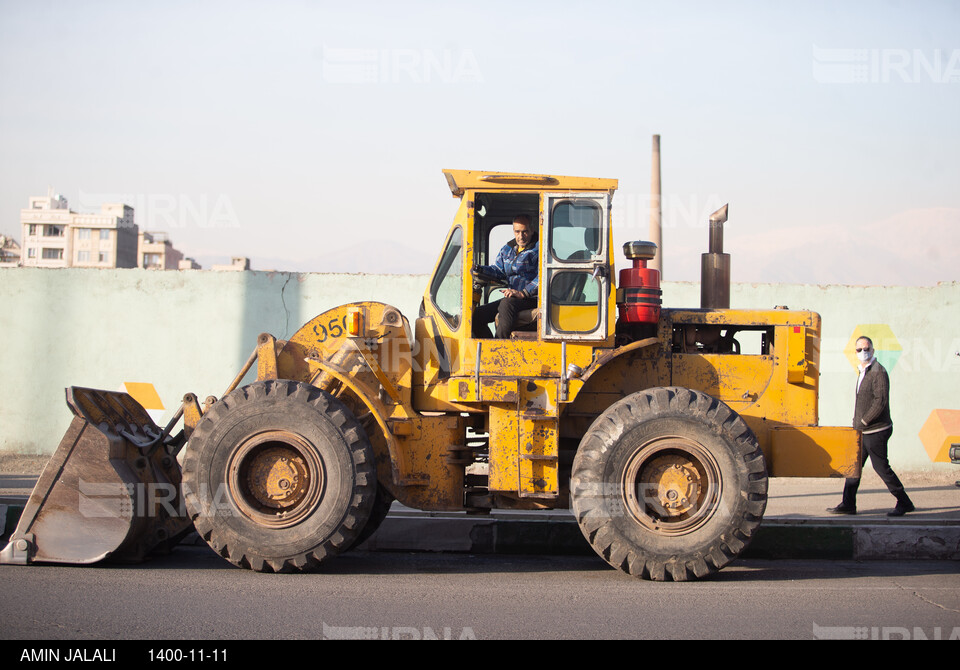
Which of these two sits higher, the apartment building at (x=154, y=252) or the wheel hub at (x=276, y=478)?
the apartment building at (x=154, y=252)

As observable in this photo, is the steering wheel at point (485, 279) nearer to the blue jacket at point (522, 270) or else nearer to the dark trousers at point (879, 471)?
the blue jacket at point (522, 270)

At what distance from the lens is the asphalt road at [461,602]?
15.4 feet

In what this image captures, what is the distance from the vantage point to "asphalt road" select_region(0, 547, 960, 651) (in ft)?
15.4

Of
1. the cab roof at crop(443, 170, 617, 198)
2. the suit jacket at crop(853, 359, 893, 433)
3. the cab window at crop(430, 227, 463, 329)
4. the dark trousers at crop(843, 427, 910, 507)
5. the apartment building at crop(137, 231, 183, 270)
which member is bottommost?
the dark trousers at crop(843, 427, 910, 507)

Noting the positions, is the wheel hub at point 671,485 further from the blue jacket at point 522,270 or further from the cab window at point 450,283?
the cab window at point 450,283

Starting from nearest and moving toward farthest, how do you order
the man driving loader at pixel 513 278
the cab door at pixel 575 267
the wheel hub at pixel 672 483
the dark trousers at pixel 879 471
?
the wheel hub at pixel 672 483 → the cab door at pixel 575 267 → the man driving loader at pixel 513 278 → the dark trousers at pixel 879 471

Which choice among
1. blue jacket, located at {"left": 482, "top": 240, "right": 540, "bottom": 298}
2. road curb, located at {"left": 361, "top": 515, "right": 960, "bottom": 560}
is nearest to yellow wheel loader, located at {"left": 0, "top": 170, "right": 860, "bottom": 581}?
blue jacket, located at {"left": 482, "top": 240, "right": 540, "bottom": 298}

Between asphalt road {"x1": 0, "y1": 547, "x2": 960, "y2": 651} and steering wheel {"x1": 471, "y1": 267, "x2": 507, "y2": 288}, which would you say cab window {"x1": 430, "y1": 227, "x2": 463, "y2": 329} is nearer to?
steering wheel {"x1": 471, "y1": 267, "x2": 507, "y2": 288}

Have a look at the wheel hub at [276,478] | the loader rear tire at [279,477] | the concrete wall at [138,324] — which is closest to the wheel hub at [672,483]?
the loader rear tire at [279,477]

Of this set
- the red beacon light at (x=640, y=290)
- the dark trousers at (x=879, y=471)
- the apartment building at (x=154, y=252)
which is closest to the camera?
the red beacon light at (x=640, y=290)

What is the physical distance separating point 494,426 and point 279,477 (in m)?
1.59

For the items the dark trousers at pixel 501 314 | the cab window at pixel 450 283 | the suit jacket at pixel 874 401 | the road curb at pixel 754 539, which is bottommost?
the road curb at pixel 754 539

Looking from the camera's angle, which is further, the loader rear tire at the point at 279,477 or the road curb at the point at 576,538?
the road curb at the point at 576,538

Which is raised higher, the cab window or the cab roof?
the cab roof
